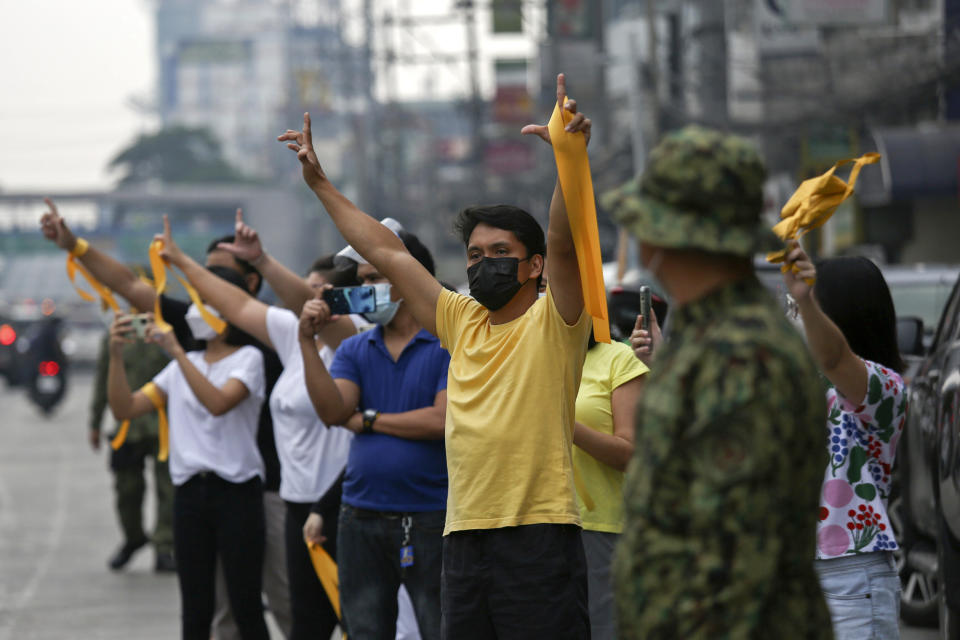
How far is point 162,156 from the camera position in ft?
348

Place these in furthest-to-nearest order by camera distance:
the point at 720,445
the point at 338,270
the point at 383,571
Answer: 1. the point at 338,270
2. the point at 383,571
3. the point at 720,445

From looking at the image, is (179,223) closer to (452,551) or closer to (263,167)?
(263,167)

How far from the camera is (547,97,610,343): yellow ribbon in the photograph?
3740 mm

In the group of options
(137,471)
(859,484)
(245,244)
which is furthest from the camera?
(137,471)

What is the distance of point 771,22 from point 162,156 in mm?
89538

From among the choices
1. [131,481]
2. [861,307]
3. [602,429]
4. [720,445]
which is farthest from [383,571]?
[131,481]

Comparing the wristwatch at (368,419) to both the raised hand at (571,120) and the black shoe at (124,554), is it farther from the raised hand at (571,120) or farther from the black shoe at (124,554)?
the black shoe at (124,554)

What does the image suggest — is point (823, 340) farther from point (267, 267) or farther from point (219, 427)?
point (219, 427)

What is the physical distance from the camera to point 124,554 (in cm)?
1101

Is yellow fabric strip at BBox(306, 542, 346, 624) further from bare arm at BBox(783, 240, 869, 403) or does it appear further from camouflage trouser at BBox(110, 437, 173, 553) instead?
camouflage trouser at BBox(110, 437, 173, 553)

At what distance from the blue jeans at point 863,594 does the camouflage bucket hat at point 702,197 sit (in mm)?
1752

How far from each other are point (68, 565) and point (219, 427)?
5.23 metres

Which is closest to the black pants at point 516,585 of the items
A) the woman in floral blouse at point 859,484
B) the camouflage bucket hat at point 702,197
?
the woman in floral blouse at point 859,484

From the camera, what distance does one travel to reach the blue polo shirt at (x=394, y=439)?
508 centimetres
